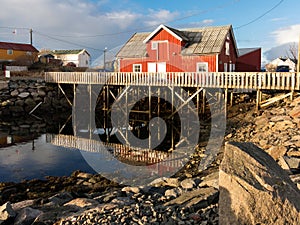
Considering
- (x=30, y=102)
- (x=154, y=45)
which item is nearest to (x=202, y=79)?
(x=154, y=45)

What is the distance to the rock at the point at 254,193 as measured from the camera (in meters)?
4.00

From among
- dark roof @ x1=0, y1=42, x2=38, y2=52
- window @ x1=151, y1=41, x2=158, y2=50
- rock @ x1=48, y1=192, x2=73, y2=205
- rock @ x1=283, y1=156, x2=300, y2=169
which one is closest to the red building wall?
window @ x1=151, y1=41, x2=158, y2=50

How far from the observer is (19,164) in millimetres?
13484

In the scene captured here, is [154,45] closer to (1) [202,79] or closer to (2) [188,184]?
(1) [202,79]

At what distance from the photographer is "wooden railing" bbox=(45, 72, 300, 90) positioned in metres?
15.8

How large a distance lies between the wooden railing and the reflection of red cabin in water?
4.39 meters

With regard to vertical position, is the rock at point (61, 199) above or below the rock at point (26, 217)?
below

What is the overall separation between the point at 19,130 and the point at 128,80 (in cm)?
802

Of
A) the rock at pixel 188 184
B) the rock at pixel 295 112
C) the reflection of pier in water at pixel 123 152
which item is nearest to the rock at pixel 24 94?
the reflection of pier in water at pixel 123 152

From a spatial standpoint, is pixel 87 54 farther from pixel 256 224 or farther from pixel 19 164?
pixel 256 224

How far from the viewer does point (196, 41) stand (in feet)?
83.0

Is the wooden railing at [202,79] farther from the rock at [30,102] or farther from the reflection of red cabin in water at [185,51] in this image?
the reflection of red cabin in water at [185,51]

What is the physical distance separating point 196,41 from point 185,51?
147cm

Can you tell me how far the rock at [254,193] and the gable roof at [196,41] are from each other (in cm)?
1983
